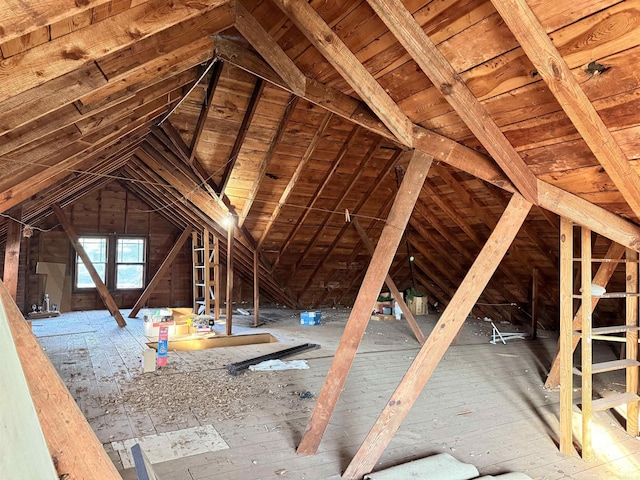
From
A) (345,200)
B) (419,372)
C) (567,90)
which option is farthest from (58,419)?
(345,200)

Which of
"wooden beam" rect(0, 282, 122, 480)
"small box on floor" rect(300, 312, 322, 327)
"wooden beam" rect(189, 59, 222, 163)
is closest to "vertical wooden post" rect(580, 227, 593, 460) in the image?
"wooden beam" rect(0, 282, 122, 480)

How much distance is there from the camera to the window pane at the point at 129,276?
31.4ft

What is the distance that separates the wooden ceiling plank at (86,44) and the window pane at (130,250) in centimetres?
869

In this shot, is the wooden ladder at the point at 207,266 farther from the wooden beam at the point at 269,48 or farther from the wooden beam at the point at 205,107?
the wooden beam at the point at 269,48

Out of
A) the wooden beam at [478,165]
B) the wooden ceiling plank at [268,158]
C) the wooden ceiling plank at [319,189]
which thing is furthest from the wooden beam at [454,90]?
the wooden ceiling plank at [319,189]

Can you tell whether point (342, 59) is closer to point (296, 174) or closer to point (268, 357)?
point (296, 174)

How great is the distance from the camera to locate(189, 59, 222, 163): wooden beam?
3.96 m

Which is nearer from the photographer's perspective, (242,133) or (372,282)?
(372,282)

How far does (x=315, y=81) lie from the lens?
9.47 feet

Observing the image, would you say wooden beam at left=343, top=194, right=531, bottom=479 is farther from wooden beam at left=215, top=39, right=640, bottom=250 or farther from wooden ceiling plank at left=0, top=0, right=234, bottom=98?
wooden ceiling plank at left=0, top=0, right=234, bottom=98

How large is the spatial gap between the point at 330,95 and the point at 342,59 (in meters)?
0.66

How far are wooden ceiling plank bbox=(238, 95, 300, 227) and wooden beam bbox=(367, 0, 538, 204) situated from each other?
2500mm

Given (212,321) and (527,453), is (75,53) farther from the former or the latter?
(212,321)

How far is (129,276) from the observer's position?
9.67 metres
